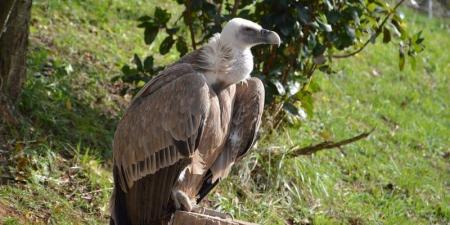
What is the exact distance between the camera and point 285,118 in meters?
7.14

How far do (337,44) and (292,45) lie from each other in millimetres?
382

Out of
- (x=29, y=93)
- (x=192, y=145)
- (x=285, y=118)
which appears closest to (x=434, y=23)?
(x=285, y=118)

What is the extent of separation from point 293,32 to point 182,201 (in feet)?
6.97

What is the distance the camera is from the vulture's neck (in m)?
4.86

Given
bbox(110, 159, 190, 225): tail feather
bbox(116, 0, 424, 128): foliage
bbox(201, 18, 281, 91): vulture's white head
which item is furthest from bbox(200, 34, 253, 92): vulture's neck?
bbox(116, 0, 424, 128): foliage

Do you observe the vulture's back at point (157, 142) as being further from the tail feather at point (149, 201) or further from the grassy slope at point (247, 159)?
the grassy slope at point (247, 159)

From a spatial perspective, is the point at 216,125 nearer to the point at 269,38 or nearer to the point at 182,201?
the point at 182,201

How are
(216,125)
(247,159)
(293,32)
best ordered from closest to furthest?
1. (216,125)
2. (293,32)
3. (247,159)

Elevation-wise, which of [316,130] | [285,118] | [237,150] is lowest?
[316,130]

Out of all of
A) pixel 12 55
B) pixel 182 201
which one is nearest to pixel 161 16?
pixel 12 55

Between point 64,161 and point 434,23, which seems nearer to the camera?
point 64,161

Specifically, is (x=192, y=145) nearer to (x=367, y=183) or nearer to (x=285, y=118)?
(x=285, y=118)

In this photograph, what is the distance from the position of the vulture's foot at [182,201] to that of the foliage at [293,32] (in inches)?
70.7

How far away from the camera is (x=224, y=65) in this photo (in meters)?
4.88
